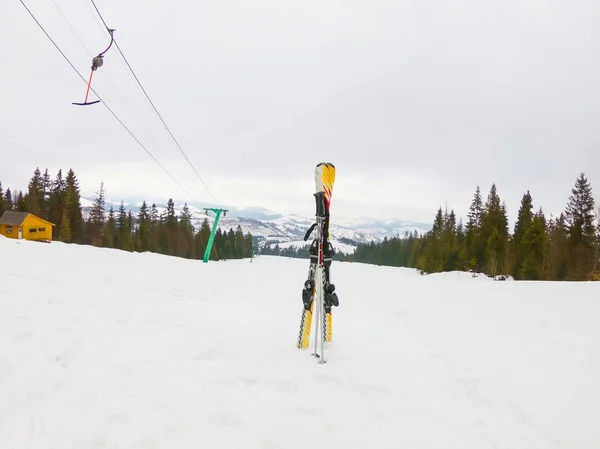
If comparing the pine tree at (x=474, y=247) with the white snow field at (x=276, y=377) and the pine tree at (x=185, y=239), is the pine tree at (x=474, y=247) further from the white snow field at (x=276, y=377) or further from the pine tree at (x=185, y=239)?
the pine tree at (x=185, y=239)

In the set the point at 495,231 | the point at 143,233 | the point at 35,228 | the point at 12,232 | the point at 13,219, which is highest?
the point at 495,231

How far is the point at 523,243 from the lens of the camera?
35.5 m

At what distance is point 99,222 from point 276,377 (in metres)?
67.7

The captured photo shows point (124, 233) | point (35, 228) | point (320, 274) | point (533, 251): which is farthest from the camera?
point (124, 233)

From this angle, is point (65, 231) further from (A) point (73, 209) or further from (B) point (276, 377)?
(B) point (276, 377)

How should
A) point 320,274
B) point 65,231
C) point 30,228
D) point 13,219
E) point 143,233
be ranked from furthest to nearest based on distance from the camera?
point 143,233
point 65,231
point 30,228
point 13,219
point 320,274

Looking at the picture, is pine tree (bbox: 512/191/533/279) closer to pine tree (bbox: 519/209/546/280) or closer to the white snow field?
pine tree (bbox: 519/209/546/280)

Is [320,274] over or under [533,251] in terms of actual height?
under

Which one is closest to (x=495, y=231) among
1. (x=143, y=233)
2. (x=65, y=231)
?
(x=143, y=233)

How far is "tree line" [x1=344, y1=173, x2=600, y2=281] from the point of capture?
100 ft

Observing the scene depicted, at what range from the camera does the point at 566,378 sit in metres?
4.27

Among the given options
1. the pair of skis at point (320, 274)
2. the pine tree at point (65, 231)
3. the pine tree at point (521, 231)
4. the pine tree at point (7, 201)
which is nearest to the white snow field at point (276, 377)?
the pair of skis at point (320, 274)

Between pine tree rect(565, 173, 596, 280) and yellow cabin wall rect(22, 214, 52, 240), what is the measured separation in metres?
59.3

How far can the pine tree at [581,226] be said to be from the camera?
3032 centimetres
